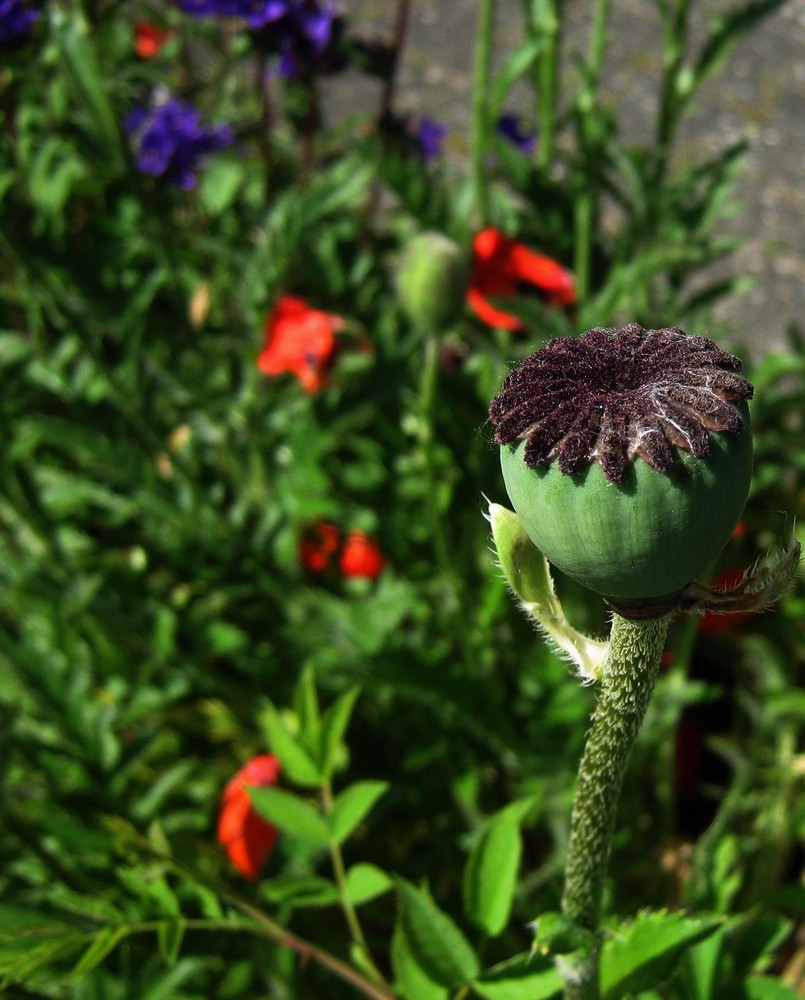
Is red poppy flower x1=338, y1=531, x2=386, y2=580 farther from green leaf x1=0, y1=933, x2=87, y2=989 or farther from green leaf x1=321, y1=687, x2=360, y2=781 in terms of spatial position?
green leaf x1=0, y1=933, x2=87, y2=989

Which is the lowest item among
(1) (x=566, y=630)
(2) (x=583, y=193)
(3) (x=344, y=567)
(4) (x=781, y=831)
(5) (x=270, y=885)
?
(4) (x=781, y=831)

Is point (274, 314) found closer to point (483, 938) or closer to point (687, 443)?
point (483, 938)

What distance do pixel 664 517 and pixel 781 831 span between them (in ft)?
2.99

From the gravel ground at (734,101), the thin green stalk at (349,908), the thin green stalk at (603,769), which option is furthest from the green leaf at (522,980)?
the gravel ground at (734,101)

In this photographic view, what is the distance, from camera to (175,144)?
51.5 inches

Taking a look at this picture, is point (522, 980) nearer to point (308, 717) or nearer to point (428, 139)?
point (308, 717)

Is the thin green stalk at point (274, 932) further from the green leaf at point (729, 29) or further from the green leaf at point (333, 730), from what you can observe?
the green leaf at point (729, 29)

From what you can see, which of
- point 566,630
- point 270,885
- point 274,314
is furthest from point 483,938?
point 274,314

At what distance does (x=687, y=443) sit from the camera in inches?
14.7

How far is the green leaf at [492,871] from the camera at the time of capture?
67cm

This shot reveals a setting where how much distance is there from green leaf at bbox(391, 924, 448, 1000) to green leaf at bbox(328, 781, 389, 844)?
10cm

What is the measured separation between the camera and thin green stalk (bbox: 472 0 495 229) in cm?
116

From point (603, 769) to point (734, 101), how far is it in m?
2.14

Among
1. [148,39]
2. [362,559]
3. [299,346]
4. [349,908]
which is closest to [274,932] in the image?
[349,908]
